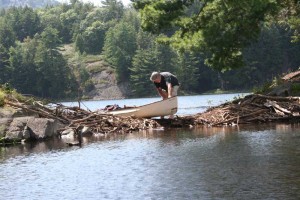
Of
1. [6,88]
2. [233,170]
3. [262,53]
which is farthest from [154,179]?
[262,53]

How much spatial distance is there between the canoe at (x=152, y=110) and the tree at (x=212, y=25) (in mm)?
2929

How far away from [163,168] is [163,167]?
0.16 metres

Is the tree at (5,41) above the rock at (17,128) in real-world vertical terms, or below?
above

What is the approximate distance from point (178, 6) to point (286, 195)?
19.2 meters

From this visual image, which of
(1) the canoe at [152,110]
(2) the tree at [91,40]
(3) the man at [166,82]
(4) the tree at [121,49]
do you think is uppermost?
(2) the tree at [91,40]

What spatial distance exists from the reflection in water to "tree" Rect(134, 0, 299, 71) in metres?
6.71

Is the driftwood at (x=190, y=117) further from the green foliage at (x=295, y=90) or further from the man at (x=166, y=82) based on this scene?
the green foliage at (x=295, y=90)

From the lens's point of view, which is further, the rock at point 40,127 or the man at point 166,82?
the man at point 166,82

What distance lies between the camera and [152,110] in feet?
88.9

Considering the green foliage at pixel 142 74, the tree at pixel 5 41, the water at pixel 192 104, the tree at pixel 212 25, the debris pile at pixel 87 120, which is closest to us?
the debris pile at pixel 87 120

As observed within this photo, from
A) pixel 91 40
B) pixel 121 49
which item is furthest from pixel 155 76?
pixel 91 40

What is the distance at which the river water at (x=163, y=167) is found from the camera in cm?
1152

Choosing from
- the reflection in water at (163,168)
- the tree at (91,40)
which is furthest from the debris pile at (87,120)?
the tree at (91,40)

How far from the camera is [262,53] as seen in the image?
129 metres
